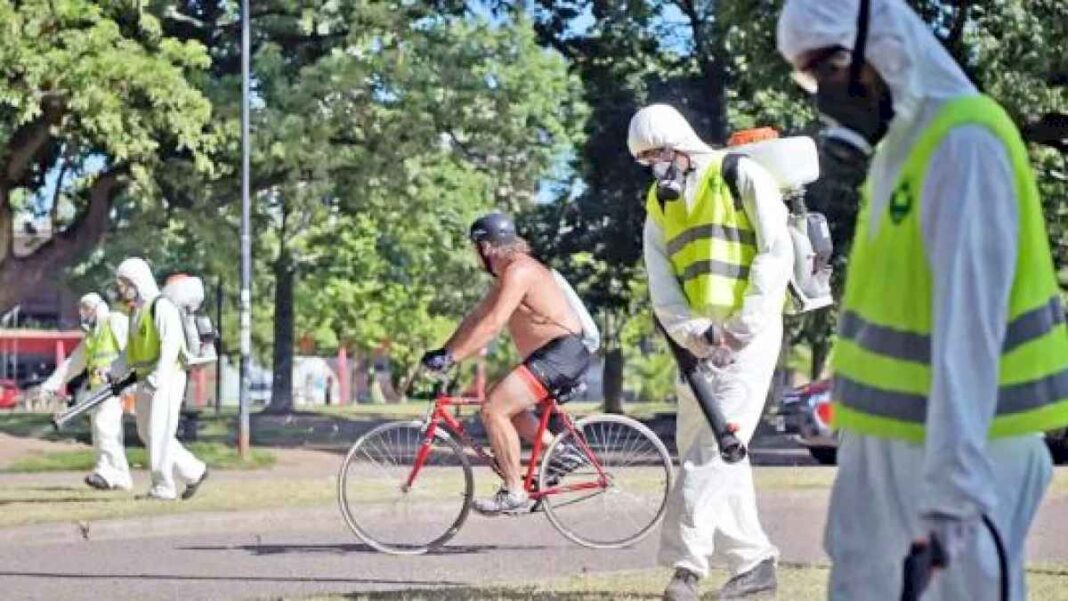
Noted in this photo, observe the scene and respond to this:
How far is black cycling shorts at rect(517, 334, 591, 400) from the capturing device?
1076 cm

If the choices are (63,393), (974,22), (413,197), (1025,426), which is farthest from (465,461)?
(413,197)

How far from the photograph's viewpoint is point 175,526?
12875 millimetres

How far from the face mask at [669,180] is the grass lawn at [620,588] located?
1.69 meters

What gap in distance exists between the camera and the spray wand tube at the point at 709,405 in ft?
25.0

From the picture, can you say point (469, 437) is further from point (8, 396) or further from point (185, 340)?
point (8, 396)

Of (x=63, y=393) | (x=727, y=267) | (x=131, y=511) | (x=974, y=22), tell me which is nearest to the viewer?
(x=727, y=267)

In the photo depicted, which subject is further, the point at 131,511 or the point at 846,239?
the point at 846,239

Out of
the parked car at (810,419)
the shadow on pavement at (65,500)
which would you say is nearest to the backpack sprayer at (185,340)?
the shadow on pavement at (65,500)

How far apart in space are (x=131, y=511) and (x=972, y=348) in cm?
1063

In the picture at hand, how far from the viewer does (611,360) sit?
4066 centimetres

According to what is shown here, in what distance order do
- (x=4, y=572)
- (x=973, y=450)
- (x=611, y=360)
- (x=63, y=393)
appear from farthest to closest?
1. (x=611, y=360)
2. (x=63, y=393)
3. (x=4, y=572)
4. (x=973, y=450)

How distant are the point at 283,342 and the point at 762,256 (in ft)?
112

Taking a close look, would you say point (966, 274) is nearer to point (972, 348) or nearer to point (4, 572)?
point (972, 348)

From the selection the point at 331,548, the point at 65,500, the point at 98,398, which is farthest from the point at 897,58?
the point at 98,398
